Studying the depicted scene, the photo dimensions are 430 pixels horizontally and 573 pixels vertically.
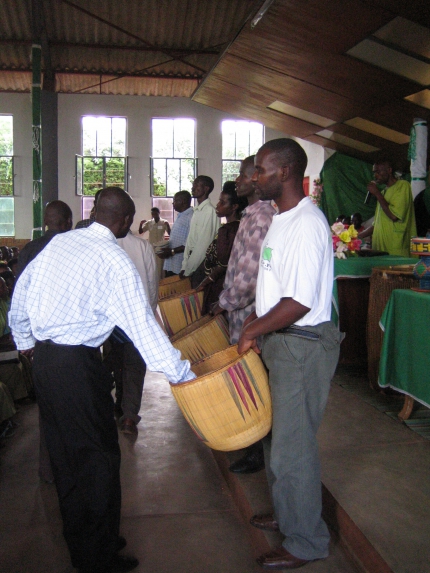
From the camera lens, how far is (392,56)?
236 inches

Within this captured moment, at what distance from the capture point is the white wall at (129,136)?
15.2 metres

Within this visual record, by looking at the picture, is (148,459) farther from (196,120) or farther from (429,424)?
(196,120)

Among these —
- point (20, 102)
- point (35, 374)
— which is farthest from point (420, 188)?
point (20, 102)

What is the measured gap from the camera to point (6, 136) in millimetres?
15469

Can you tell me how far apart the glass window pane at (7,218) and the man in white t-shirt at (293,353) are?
14675 mm

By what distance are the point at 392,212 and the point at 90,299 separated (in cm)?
383

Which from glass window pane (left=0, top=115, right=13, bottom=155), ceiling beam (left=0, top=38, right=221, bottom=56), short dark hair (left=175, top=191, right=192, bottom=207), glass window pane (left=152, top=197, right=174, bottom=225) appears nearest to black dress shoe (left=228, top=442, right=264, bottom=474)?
short dark hair (left=175, top=191, right=192, bottom=207)

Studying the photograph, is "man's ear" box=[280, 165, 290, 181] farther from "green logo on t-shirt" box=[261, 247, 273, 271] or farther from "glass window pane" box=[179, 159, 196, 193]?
"glass window pane" box=[179, 159, 196, 193]

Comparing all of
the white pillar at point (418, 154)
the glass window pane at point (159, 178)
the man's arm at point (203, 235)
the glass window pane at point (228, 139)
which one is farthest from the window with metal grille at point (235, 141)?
the man's arm at point (203, 235)

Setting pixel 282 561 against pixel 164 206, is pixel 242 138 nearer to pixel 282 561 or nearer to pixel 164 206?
pixel 164 206

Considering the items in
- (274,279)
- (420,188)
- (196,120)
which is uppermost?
(196,120)

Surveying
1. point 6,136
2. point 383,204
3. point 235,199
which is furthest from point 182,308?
point 6,136

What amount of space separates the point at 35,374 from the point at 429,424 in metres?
2.19

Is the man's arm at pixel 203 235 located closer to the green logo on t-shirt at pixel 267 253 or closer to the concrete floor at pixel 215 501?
the concrete floor at pixel 215 501
